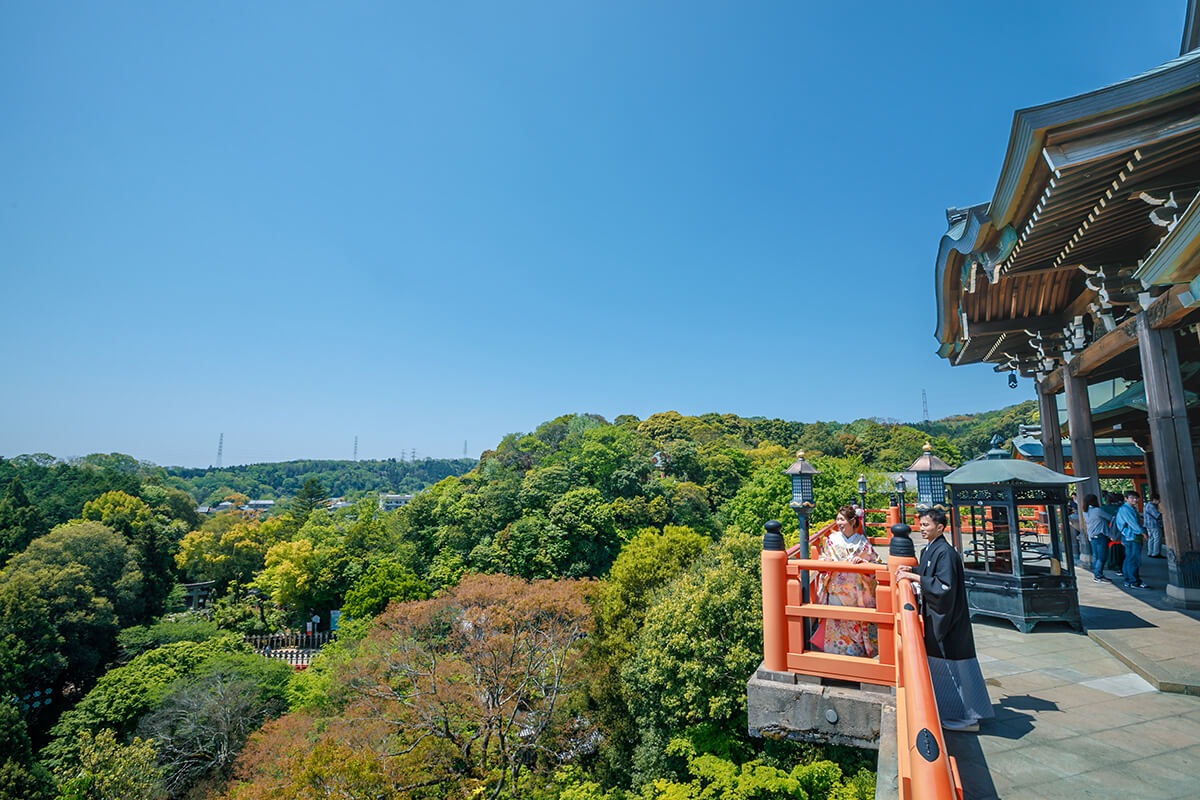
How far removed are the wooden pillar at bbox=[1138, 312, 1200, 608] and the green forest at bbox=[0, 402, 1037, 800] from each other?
5.56 metres

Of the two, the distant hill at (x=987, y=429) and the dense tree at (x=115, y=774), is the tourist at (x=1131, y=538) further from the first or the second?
the distant hill at (x=987, y=429)

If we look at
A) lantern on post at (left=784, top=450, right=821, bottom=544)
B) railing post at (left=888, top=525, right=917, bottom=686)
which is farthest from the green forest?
railing post at (left=888, top=525, right=917, bottom=686)

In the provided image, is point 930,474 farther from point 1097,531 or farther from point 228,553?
point 228,553

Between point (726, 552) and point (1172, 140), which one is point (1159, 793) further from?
point (726, 552)

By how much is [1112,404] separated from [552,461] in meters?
30.4

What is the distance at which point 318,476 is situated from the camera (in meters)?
152

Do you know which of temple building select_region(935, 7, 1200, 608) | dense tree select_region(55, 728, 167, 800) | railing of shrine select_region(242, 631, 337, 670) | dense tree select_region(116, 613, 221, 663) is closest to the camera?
temple building select_region(935, 7, 1200, 608)

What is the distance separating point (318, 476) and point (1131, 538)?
549 feet

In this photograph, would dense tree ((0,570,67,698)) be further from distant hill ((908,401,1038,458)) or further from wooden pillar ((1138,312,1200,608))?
distant hill ((908,401,1038,458))

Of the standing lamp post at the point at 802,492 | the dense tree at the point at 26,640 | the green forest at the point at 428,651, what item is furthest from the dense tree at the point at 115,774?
the standing lamp post at the point at 802,492

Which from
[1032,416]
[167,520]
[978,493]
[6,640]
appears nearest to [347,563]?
[6,640]

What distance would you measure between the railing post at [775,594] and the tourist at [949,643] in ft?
2.89

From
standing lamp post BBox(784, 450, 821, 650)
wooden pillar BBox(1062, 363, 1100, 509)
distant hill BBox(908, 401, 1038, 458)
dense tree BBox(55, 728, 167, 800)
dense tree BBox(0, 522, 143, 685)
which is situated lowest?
dense tree BBox(55, 728, 167, 800)

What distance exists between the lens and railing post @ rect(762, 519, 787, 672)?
171 inches
